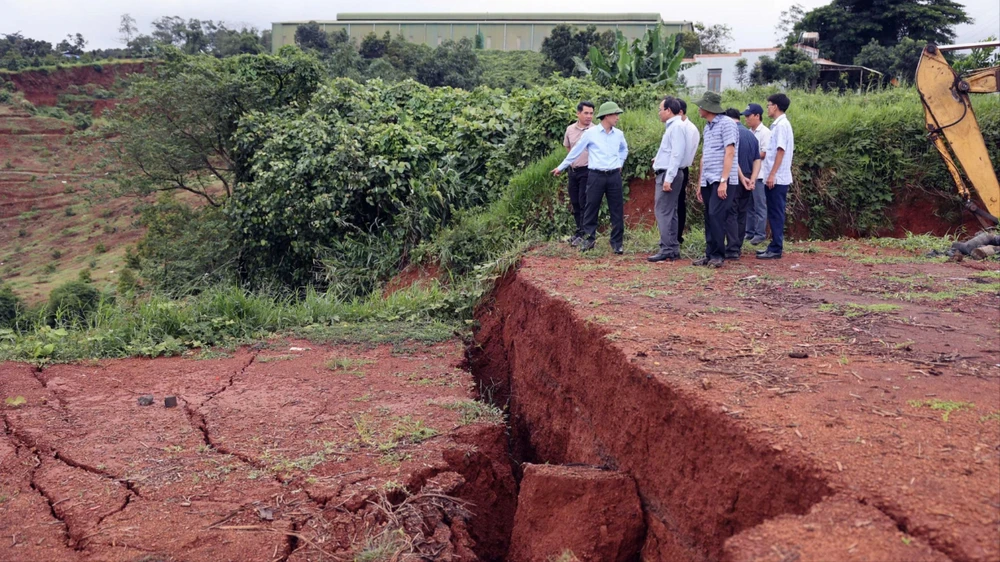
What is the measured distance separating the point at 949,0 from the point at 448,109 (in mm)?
23496

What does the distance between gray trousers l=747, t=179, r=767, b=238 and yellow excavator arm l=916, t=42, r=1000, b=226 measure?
2.56m

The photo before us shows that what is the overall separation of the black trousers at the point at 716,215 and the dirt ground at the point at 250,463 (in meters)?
2.69

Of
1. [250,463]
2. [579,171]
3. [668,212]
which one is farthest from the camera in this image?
[579,171]

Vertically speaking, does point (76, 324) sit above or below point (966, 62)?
below

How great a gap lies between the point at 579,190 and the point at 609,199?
0.81 metres

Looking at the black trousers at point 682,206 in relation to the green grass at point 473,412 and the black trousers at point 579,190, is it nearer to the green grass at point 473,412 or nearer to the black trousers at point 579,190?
the black trousers at point 579,190

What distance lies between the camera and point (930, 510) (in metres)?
2.46

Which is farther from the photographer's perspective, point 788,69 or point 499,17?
point 499,17

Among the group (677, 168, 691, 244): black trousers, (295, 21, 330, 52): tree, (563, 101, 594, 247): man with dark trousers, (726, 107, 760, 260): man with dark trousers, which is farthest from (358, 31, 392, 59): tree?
(726, 107, 760, 260): man with dark trousers

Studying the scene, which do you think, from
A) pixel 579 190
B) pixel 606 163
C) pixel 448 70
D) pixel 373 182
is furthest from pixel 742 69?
pixel 606 163

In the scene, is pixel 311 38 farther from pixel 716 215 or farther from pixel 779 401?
pixel 779 401

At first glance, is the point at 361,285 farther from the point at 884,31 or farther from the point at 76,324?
the point at 884,31

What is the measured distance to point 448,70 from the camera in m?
30.1

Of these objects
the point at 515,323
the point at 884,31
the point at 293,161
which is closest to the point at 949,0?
the point at 884,31
